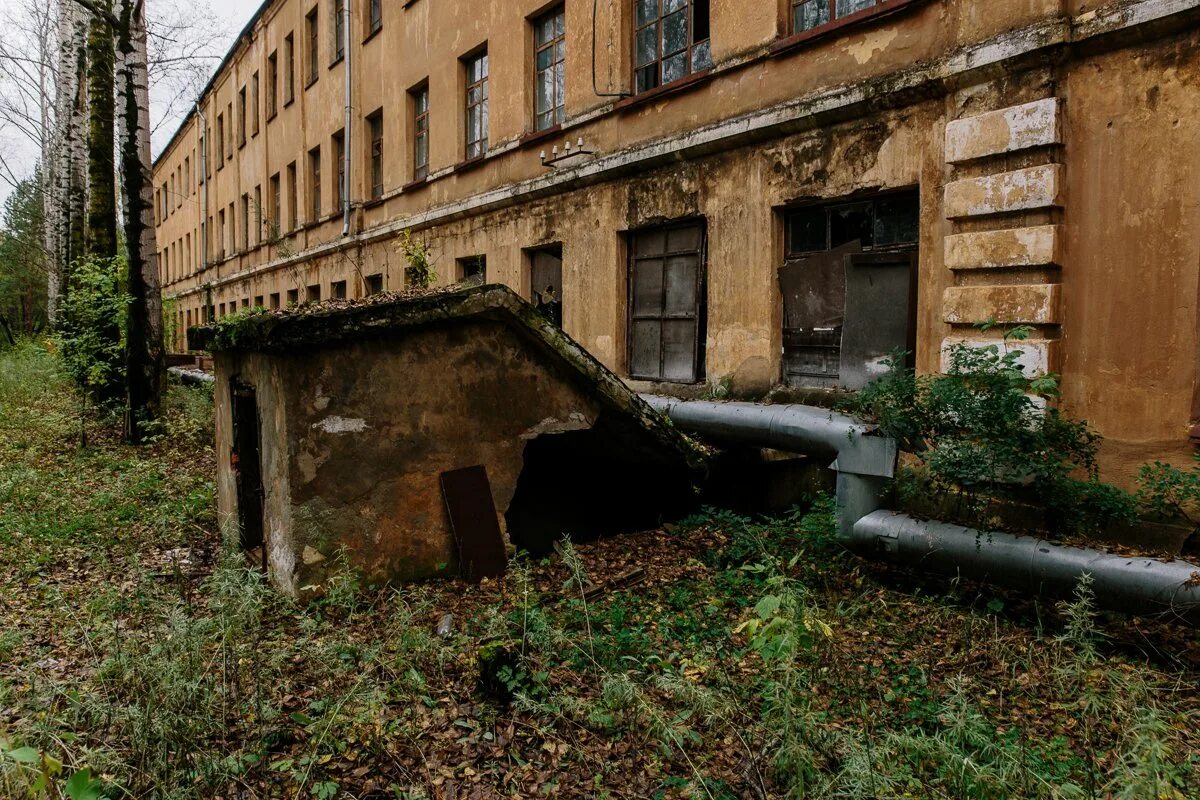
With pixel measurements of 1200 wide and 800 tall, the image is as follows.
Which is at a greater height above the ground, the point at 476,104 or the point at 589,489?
the point at 476,104

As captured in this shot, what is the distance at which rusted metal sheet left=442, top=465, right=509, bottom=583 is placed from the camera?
5.11 metres

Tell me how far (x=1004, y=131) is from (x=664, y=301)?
13.8 feet

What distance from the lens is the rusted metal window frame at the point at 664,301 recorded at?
8.77m

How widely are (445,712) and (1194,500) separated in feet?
15.9

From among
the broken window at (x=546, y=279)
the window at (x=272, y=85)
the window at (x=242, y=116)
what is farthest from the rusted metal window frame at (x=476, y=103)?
the window at (x=242, y=116)

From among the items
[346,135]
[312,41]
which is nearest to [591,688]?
[346,135]

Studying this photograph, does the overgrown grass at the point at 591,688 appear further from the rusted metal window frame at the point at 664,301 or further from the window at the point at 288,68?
the window at the point at 288,68

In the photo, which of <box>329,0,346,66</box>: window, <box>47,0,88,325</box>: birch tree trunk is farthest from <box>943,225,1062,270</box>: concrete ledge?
<box>329,0,346,66</box>: window

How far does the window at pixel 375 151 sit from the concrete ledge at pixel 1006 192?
1278 centimetres

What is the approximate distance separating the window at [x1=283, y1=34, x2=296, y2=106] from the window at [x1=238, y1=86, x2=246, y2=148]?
470 centimetres

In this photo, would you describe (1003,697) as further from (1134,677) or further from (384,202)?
(384,202)

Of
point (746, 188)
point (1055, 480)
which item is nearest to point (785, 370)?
point (746, 188)

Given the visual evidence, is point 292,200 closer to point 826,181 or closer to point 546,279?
point 546,279

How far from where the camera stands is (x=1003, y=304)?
19.4 ft
